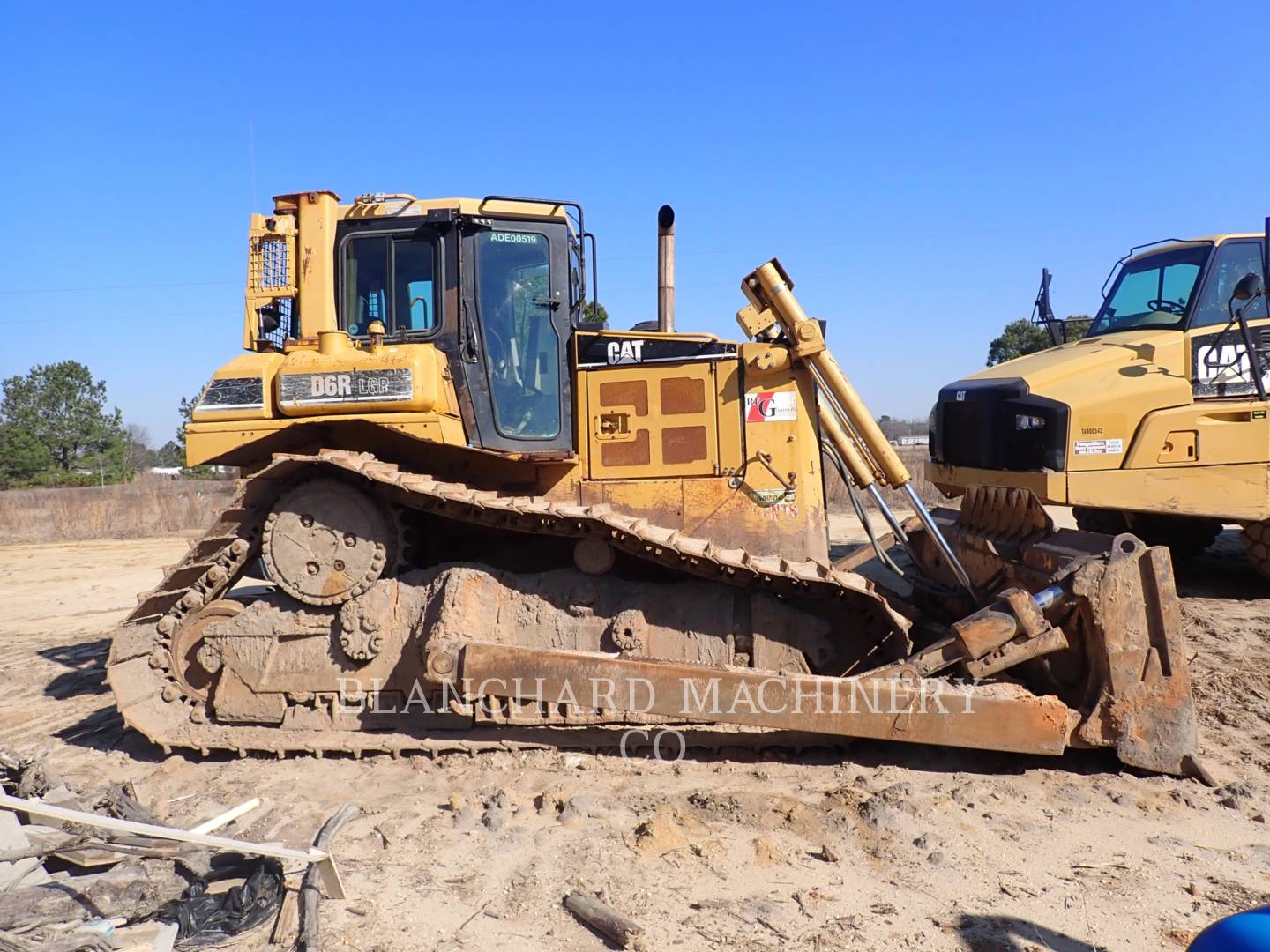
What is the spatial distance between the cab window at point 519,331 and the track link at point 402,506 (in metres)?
0.67

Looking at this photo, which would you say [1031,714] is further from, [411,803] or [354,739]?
[354,739]

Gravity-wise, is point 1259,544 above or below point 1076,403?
below

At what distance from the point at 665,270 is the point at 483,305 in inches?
55.6

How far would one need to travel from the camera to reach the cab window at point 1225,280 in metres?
7.17

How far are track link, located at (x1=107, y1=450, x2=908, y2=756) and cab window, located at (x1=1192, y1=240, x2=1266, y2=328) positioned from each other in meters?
4.88

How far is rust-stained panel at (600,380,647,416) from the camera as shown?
5215 mm

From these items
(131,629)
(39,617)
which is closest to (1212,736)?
(131,629)

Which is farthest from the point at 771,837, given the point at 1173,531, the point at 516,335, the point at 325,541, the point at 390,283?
the point at 1173,531

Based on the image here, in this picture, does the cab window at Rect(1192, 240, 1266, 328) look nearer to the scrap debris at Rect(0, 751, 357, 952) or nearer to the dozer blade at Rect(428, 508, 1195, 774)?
the dozer blade at Rect(428, 508, 1195, 774)

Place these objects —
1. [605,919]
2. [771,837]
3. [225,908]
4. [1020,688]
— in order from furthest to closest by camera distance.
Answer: [1020,688] → [771,837] → [225,908] → [605,919]

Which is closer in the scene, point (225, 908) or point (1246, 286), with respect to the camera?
point (225, 908)

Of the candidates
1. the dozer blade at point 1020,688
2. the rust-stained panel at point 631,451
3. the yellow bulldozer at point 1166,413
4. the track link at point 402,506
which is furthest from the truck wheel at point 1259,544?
the rust-stained panel at point 631,451

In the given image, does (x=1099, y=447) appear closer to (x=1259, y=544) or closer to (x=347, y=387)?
(x=1259, y=544)

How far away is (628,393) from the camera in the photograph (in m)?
5.21
